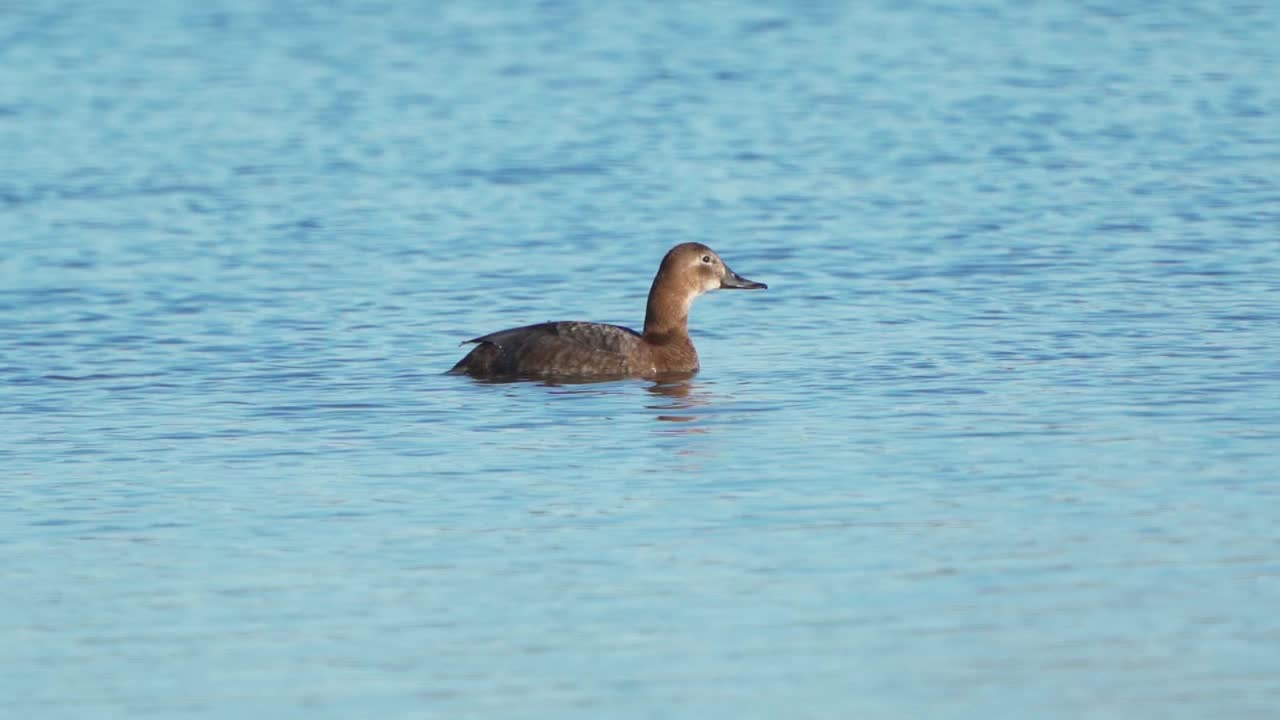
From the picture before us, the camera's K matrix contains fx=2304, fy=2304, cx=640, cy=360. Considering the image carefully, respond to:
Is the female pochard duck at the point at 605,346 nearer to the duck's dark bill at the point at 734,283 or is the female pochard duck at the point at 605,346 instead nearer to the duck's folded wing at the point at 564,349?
the duck's folded wing at the point at 564,349

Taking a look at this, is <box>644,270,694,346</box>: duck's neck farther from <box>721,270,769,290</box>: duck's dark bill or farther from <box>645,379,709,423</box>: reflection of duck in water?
<box>645,379,709,423</box>: reflection of duck in water

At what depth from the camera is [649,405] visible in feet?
40.8

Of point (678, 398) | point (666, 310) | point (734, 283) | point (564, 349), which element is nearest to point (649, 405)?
point (678, 398)

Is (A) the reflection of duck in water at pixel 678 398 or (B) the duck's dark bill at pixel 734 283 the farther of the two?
(B) the duck's dark bill at pixel 734 283

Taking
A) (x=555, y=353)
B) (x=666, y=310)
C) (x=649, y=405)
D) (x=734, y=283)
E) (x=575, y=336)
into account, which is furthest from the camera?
(x=734, y=283)

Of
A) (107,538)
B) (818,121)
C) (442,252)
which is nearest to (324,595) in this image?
(107,538)

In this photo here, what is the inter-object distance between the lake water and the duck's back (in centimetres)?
30

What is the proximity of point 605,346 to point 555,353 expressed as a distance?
13.9 inches

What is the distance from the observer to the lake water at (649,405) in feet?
24.3

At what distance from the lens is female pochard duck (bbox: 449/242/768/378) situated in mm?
13367

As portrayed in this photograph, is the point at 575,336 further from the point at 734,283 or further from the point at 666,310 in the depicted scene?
the point at 734,283

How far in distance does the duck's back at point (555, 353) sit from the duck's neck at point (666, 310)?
0.50 m

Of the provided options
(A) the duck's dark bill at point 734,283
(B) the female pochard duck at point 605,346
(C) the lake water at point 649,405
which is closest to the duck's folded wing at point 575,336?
(B) the female pochard duck at point 605,346

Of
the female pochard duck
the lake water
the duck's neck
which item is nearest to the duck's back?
the female pochard duck
